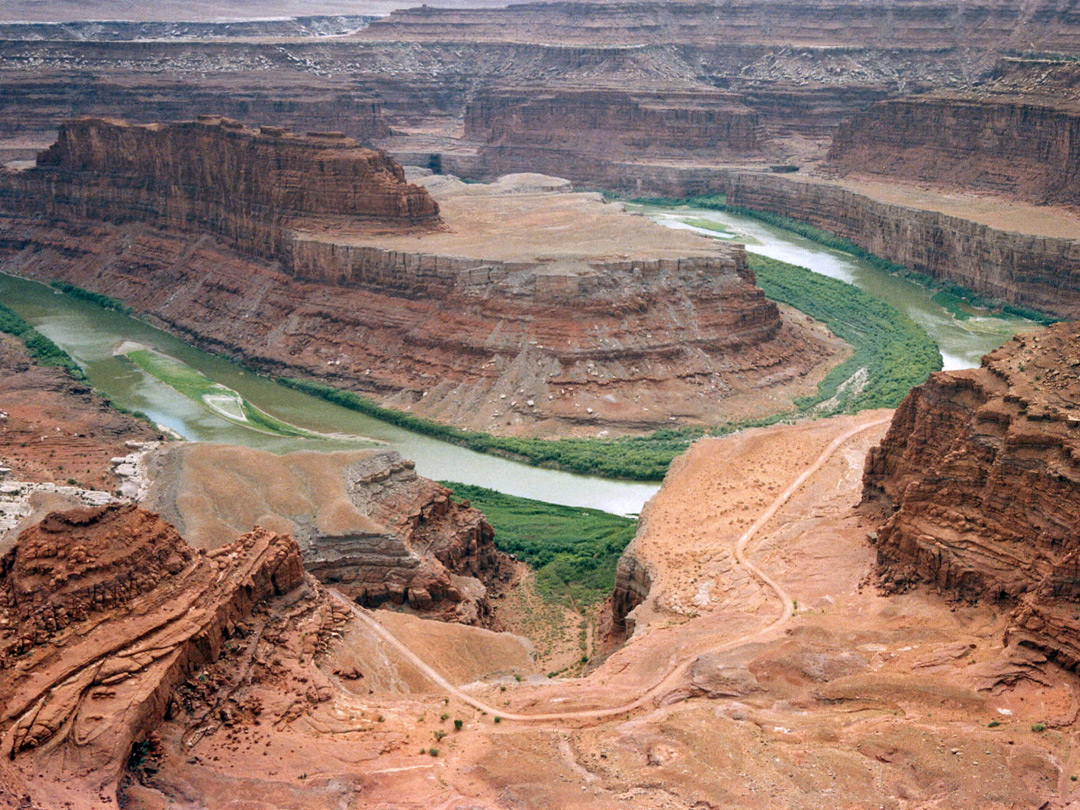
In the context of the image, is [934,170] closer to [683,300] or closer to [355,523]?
[683,300]

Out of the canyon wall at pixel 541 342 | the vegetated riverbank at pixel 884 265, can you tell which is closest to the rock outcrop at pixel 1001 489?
the canyon wall at pixel 541 342

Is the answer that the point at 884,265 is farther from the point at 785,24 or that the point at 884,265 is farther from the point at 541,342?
the point at 785,24

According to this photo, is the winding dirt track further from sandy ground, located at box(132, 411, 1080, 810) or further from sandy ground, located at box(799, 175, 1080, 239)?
sandy ground, located at box(799, 175, 1080, 239)

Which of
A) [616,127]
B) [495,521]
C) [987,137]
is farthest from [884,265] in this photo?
[495,521]

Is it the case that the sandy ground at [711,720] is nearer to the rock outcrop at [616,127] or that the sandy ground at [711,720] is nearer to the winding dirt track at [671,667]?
the winding dirt track at [671,667]

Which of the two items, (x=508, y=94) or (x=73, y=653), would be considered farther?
(x=508, y=94)

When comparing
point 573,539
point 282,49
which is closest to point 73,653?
point 573,539
